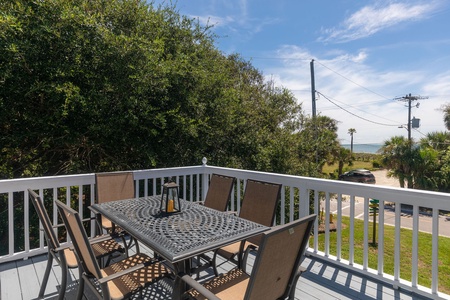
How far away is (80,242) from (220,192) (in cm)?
183

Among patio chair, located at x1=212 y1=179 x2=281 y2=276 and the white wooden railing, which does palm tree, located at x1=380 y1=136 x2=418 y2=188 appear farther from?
patio chair, located at x1=212 y1=179 x2=281 y2=276

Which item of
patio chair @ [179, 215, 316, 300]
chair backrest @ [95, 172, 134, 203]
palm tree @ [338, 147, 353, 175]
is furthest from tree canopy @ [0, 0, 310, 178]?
palm tree @ [338, 147, 353, 175]

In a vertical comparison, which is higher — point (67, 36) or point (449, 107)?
point (449, 107)

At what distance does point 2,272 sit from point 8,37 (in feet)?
11.6

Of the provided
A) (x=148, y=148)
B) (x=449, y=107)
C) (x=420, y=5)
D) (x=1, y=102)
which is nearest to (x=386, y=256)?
(x=420, y=5)

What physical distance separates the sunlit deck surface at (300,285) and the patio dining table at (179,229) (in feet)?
2.05

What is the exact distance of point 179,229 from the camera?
83.6 inches

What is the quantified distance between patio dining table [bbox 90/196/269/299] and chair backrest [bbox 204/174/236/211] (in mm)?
504

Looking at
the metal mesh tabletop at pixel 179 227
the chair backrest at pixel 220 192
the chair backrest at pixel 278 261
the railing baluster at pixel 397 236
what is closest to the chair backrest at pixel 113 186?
the metal mesh tabletop at pixel 179 227

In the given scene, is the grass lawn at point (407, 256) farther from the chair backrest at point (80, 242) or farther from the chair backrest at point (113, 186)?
the chair backrest at point (80, 242)

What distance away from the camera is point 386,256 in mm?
8781

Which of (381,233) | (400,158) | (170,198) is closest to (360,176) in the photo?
(400,158)

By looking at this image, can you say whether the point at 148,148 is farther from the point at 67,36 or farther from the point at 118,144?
the point at 67,36

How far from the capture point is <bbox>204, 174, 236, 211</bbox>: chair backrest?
10.6 feet
